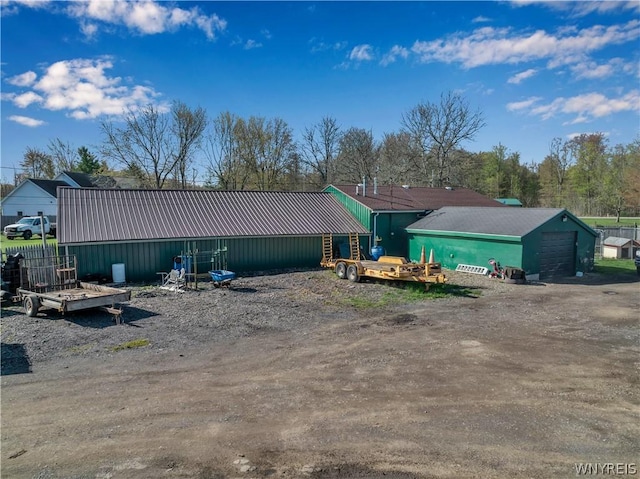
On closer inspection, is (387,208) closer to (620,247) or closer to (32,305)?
(620,247)

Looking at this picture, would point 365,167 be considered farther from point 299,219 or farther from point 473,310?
point 473,310

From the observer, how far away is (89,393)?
7.20 meters

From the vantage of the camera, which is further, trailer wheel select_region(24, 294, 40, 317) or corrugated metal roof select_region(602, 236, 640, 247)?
corrugated metal roof select_region(602, 236, 640, 247)

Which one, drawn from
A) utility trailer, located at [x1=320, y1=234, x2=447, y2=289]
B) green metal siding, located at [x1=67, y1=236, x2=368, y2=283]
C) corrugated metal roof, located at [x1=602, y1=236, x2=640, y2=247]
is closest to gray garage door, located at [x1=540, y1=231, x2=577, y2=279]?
utility trailer, located at [x1=320, y1=234, x2=447, y2=289]

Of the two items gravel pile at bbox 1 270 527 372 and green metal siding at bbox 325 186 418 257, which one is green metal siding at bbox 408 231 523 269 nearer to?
green metal siding at bbox 325 186 418 257

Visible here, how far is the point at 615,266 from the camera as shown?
77.3 feet

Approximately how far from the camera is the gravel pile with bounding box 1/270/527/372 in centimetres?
984

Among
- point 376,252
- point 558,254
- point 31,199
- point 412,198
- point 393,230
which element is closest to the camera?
point 558,254

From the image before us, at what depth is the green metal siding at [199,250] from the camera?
17312 millimetres

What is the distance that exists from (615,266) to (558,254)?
6.26 meters

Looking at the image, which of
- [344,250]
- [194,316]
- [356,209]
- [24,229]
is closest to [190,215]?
[344,250]

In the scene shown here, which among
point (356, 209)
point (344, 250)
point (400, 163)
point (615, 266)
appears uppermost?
point (400, 163)

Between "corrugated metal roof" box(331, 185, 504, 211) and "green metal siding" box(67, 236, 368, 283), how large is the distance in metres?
2.93

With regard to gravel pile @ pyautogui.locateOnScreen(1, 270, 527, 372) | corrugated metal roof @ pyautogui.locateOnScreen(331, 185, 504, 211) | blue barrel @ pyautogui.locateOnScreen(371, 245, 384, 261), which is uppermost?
corrugated metal roof @ pyautogui.locateOnScreen(331, 185, 504, 211)
